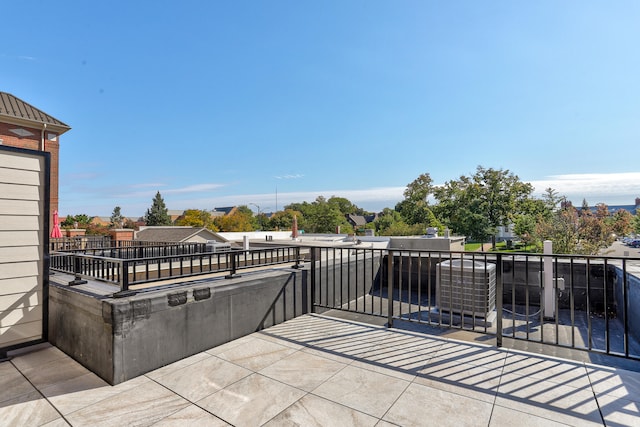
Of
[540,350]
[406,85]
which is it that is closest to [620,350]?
[540,350]

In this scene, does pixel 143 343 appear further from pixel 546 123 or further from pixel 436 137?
pixel 546 123

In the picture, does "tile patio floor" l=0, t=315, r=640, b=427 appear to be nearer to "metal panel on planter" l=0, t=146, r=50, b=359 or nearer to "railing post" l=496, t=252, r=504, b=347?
"railing post" l=496, t=252, r=504, b=347

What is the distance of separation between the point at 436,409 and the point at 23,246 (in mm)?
4327

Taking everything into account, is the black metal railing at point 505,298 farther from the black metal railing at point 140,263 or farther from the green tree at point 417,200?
the green tree at point 417,200

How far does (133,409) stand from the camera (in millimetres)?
2043

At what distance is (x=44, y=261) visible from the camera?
3340 millimetres

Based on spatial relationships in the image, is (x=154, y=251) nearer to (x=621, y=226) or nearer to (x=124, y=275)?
(x=124, y=275)

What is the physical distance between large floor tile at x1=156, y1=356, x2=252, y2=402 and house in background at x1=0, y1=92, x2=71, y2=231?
12.6 metres

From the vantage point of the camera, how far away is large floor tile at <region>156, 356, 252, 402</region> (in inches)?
90.0

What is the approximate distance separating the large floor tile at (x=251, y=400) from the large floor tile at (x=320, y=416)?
73mm

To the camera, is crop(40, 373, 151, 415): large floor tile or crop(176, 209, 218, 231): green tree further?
crop(176, 209, 218, 231): green tree

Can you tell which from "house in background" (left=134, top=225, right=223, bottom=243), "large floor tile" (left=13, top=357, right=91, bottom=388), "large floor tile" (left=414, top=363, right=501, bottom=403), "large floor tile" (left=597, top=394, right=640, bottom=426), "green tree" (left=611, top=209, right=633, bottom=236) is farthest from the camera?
"green tree" (left=611, top=209, right=633, bottom=236)

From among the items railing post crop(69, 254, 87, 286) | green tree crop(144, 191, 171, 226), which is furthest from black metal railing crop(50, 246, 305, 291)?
green tree crop(144, 191, 171, 226)

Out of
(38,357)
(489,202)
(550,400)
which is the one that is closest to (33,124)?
(38,357)
